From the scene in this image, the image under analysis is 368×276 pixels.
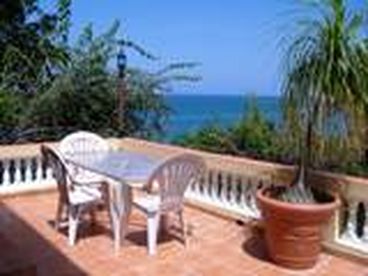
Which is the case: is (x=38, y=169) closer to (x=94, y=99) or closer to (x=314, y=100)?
(x=94, y=99)

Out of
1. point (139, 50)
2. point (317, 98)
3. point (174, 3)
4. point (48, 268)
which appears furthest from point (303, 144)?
point (174, 3)

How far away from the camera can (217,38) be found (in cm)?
973

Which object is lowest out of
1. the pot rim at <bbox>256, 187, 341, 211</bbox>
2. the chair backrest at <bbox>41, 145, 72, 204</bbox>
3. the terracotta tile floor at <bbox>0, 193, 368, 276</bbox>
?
the terracotta tile floor at <bbox>0, 193, 368, 276</bbox>

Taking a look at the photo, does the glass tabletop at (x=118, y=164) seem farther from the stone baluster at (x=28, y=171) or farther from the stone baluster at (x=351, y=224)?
the stone baluster at (x=351, y=224)

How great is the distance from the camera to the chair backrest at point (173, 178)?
4977mm

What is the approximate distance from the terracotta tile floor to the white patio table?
0.20 m

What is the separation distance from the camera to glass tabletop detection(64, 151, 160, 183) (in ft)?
16.7

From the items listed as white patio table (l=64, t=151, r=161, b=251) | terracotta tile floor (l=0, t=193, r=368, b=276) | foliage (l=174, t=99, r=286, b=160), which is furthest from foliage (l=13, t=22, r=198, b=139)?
white patio table (l=64, t=151, r=161, b=251)

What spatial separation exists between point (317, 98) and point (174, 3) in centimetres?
1395

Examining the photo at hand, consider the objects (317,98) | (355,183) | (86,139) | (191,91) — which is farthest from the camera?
(191,91)

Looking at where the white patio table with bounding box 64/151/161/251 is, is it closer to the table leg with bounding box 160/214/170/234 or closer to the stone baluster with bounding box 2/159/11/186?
the table leg with bounding box 160/214/170/234

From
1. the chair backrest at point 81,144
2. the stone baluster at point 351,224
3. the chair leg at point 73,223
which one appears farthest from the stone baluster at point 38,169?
the stone baluster at point 351,224

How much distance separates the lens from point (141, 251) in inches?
206

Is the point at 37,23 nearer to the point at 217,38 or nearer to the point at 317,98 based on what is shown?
the point at 217,38
